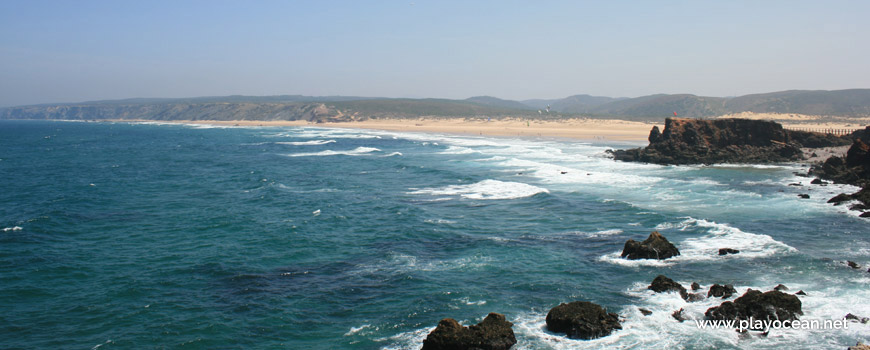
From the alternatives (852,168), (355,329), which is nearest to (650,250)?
(355,329)

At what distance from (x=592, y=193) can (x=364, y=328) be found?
886 inches

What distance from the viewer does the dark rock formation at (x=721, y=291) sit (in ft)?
51.3

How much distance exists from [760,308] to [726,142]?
1733 inches

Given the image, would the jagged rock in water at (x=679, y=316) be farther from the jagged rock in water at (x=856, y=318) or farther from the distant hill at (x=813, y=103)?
the distant hill at (x=813, y=103)

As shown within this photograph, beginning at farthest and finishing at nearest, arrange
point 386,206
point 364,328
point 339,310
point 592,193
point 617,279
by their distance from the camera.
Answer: point 592,193 → point 386,206 → point 617,279 → point 339,310 → point 364,328

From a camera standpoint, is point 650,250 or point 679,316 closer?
point 679,316

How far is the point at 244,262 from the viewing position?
20281mm

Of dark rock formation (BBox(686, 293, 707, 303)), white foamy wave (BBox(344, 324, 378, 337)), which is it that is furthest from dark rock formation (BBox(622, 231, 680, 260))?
white foamy wave (BBox(344, 324, 378, 337))

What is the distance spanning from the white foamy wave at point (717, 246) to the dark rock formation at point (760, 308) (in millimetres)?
4759

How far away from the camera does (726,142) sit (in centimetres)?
5278

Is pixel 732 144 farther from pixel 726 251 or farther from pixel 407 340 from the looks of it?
pixel 407 340

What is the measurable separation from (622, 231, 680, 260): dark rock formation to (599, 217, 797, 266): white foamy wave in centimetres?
21

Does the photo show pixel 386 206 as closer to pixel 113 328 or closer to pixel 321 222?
pixel 321 222

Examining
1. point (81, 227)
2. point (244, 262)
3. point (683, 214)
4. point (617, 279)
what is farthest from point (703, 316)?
point (81, 227)
